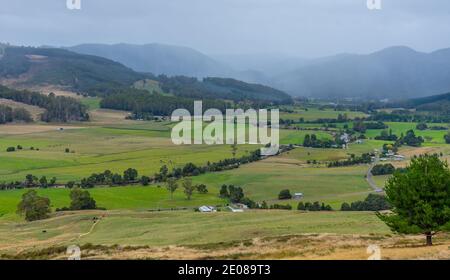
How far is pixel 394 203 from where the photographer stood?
979 inches

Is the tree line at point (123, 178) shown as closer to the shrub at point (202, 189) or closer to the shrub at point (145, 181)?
the shrub at point (145, 181)

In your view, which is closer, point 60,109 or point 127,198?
point 127,198

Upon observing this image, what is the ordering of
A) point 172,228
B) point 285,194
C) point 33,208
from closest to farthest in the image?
point 172,228, point 33,208, point 285,194

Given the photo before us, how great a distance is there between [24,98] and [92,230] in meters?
152

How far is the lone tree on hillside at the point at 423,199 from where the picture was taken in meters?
23.8

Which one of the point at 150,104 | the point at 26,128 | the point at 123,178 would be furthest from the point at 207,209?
the point at 150,104

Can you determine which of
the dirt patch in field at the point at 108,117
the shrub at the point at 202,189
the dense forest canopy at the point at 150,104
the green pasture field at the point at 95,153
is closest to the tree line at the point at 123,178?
the green pasture field at the point at 95,153

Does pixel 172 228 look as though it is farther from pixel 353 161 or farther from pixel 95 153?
pixel 95 153

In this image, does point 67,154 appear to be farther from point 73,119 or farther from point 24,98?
point 24,98

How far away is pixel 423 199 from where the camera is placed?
24188mm

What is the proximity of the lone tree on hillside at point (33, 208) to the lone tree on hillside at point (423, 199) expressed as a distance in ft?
130

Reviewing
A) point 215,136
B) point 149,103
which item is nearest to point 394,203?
point 215,136

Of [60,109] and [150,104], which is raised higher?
[150,104]

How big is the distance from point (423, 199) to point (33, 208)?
4195 cm
